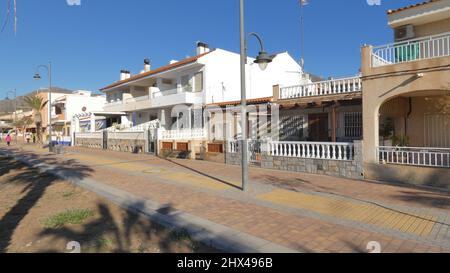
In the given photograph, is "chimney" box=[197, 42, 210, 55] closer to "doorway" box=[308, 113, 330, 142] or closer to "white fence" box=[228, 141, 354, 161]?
"doorway" box=[308, 113, 330, 142]

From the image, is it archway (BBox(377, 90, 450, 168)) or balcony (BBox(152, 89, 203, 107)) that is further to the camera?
balcony (BBox(152, 89, 203, 107))

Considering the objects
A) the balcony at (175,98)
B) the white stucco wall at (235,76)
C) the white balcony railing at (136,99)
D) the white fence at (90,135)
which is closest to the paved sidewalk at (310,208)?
the balcony at (175,98)

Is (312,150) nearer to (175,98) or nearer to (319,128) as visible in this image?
(319,128)

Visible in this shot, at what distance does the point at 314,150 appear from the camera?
1162 cm

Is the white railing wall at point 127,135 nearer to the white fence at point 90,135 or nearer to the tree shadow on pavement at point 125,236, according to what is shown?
the white fence at point 90,135

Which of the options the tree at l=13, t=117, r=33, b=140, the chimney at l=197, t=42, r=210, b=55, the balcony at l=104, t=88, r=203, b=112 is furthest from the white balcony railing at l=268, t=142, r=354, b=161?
the tree at l=13, t=117, r=33, b=140

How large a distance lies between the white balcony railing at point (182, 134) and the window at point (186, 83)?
414 centimetres

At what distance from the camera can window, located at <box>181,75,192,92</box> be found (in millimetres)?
23391

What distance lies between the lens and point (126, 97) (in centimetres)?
3003

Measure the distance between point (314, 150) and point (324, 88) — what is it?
15.8ft

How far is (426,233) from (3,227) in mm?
7891

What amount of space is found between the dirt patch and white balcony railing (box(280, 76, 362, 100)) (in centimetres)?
1159

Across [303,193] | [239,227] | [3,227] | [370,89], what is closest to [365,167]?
[370,89]

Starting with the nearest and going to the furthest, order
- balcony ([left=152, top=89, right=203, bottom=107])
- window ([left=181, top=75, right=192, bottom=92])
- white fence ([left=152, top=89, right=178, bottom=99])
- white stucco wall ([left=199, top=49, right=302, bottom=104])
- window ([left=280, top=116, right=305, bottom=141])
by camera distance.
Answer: window ([left=280, top=116, right=305, bottom=141]) < balcony ([left=152, top=89, right=203, bottom=107]) < white stucco wall ([left=199, top=49, right=302, bottom=104]) < window ([left=181, top=75, right=192, bottom=92]) < white fence ([left=152, top=89, right=178, bottom=99])
